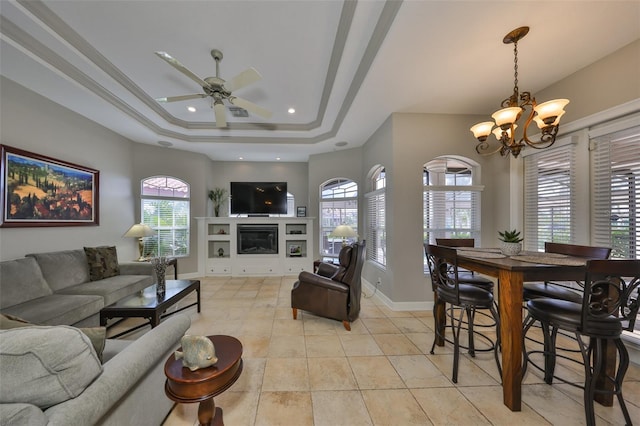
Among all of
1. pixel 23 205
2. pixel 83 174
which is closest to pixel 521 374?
pixel 23 205

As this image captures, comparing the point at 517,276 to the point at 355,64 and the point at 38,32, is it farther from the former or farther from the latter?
the point at 38,32

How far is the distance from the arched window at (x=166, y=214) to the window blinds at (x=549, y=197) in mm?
6176

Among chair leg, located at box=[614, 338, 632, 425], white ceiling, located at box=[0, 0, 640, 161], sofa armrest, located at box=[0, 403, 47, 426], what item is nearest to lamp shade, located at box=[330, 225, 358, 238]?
white ceiling, located at box=[0, 0, 640, 161]

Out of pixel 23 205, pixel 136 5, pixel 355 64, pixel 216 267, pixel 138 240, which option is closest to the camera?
pixel 136 5

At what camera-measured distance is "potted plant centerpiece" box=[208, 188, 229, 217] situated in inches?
226

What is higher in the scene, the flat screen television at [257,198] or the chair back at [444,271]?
the flat screen television at [257,198]

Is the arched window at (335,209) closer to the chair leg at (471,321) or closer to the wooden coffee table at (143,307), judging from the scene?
the chair leg at (471,321)

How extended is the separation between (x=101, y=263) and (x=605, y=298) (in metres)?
5.29

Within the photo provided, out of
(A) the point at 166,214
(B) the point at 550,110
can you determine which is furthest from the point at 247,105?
(A) the point at 166,214

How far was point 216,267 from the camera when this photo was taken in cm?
547

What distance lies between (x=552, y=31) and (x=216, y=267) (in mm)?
6333

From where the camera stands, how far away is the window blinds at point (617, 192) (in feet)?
7.12

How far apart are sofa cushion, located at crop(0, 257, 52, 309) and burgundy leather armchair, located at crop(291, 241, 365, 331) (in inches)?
110

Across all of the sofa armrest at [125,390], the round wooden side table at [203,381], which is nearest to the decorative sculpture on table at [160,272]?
the sofa armrest at [125,390]
